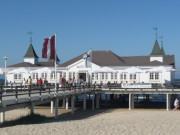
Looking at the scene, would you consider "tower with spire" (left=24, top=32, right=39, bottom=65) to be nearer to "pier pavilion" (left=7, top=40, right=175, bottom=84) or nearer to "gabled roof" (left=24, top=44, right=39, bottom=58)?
"gabled roof" (left=24, top=44, right=39, bottom=58)

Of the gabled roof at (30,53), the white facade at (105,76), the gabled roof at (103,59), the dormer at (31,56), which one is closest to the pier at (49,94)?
the white facade at (105,76)

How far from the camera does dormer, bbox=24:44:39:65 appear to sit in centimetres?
4838

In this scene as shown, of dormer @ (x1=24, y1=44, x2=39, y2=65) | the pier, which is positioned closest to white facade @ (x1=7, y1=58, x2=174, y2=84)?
the pier

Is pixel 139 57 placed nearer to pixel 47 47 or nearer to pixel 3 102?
pixel 47 47

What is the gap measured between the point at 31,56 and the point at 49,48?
84.0ft

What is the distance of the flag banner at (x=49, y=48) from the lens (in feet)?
76.3

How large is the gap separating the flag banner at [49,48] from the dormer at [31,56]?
83.1 ft

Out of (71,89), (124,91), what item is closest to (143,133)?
(71,89)

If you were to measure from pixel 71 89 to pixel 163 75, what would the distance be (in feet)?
45.8

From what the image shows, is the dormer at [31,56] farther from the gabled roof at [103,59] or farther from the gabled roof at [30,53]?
the gabled roof at [103,59]

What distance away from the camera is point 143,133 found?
14.1 meters

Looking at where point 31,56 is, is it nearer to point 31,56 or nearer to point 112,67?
point 31,56

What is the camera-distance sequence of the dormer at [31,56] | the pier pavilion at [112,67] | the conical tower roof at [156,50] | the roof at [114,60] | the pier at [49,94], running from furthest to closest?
the dormer at [31,56], the conical tower roof at [156,50], the roof at [114,60], the pier pavilion at [112,67], the pier at [49,94]

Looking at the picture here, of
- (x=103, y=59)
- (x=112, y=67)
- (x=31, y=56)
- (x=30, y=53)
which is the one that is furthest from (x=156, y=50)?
(x=30, y=53)
